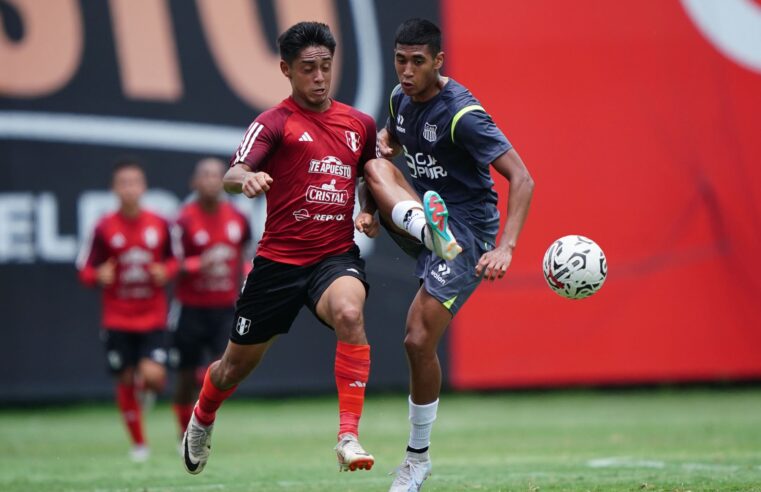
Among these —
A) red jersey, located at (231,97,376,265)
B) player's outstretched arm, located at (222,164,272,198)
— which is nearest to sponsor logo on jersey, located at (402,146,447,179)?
red jersey, located at (231,97,376,265)

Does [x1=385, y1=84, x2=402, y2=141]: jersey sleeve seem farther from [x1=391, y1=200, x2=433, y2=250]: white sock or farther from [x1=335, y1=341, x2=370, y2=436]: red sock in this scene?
[x1=335, y1=341, x2=370, y2=436]: red sock

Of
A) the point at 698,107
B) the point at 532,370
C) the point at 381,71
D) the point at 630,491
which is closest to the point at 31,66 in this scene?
the point at 381,71

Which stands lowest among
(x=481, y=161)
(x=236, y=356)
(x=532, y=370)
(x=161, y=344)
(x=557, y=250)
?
(x=532, y=370)

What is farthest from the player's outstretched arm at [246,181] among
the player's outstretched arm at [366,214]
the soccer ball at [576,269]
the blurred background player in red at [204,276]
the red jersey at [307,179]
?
the blurred background player in red at [204,276]

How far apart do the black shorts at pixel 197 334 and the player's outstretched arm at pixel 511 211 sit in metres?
5.27

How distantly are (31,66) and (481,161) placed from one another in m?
8.77

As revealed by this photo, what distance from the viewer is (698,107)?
15.2 metres

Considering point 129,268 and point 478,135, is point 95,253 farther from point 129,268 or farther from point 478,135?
point 478,135

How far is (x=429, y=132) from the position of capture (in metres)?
7.20

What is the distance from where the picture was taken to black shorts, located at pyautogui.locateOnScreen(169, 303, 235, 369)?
11.5 metres

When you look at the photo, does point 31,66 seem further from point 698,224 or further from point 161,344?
point 698,224

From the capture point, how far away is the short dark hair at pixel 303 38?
6.87m

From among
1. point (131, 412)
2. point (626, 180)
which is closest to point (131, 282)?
point (131, 412)

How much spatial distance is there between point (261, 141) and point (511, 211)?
155 centimetres
